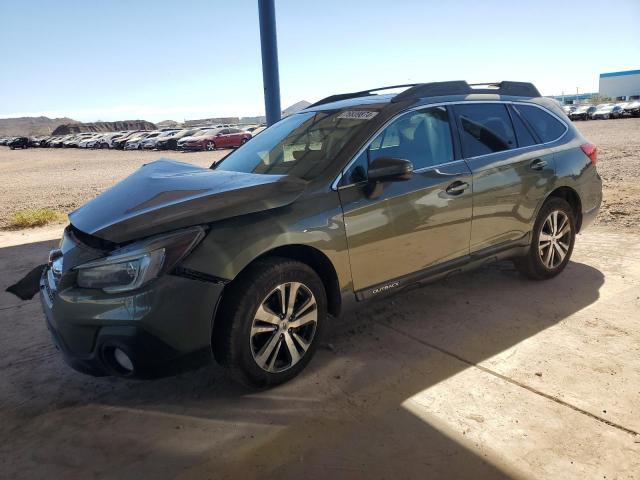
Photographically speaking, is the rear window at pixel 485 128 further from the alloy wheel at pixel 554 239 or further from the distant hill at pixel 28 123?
the distant hill at pixel 28 123

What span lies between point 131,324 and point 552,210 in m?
3.71

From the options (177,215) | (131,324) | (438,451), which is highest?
(177,215)

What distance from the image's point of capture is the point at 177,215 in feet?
9.46

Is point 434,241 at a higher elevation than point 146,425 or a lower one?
higher

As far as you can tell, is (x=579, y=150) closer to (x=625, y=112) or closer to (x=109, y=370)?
(x=109, y=370)

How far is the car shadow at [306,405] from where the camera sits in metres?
2.53

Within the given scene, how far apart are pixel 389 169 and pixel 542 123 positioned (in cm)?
222

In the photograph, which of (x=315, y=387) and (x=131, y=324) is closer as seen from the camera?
(x=131, y=324)

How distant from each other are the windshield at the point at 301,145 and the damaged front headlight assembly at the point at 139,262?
3.20 feet

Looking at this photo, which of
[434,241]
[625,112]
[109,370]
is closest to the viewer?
[109,370]

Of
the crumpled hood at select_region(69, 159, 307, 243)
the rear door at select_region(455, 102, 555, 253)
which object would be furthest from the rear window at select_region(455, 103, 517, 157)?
the crumpled hood at select_region(69, 159, 307, 243)

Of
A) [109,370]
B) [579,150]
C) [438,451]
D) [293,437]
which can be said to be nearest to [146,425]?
[109,370]

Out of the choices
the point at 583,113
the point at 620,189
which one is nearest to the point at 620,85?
the point at 583,113

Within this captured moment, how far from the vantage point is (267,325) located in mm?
3059
